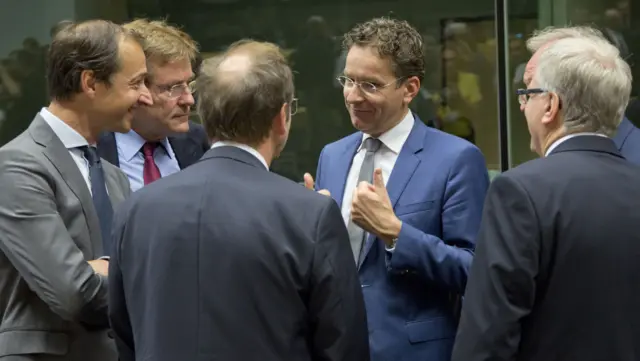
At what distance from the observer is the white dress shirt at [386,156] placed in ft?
10.2

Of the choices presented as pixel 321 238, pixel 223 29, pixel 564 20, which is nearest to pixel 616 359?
pixel 321 238

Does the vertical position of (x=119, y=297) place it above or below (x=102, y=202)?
below

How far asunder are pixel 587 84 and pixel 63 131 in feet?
4.75

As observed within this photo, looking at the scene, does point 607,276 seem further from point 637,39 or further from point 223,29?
point 223,29

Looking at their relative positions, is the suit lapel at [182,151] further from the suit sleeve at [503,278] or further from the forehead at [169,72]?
the suit sleeve at [503,278]

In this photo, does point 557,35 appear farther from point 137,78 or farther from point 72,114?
point 72,114

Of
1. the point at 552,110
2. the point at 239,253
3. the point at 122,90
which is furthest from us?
the point at 122,90

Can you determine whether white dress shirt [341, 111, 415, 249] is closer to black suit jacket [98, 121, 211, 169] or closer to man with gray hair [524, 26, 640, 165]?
man with gray hair [524, 26, 640, 165]

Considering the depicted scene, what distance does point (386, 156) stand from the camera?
124 inches

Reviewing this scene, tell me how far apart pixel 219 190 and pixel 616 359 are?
1.01m

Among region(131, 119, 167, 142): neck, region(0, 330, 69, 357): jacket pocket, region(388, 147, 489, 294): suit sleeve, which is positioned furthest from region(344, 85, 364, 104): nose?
region(0, 330, 69, 357): jacket pocket

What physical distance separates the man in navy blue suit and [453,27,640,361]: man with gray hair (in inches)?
20.7

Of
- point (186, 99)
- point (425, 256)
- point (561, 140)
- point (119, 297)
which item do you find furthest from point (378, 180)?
point (186, 99)

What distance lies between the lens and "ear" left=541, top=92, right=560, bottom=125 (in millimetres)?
2371
